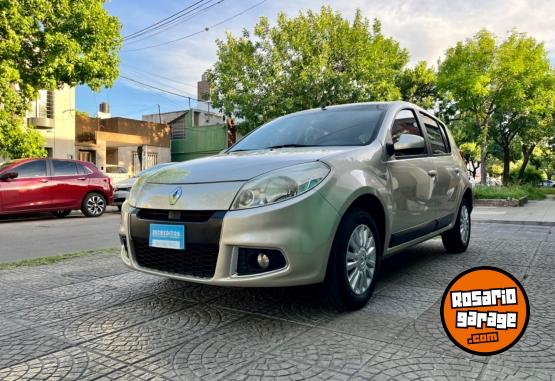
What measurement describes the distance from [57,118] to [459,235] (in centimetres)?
1984

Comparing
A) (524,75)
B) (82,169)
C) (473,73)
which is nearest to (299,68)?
(473,73)

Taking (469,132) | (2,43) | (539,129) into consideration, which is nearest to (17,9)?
(2,43)

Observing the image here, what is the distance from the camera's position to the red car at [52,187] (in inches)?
422

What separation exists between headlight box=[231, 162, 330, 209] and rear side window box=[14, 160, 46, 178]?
32.6 ft

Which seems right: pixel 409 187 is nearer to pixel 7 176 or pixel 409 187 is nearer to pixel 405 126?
pixel 405 126

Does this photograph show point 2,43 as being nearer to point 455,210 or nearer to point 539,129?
point 455,210

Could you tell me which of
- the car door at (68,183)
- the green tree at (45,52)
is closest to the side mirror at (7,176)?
the car door at (68,183)

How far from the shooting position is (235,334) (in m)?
2.81

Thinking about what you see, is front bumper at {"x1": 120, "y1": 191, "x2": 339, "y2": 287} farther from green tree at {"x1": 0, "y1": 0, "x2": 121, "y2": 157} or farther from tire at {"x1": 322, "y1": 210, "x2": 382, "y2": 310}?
green tree at {"x1": 0, "y1": 0, "x2": 121, "y2": 157}

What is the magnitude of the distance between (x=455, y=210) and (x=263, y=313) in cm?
300

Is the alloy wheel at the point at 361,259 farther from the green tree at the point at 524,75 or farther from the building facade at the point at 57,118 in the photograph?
the building facade at the point at 57,118

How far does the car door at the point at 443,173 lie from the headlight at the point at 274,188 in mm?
2117

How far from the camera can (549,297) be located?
141 inches

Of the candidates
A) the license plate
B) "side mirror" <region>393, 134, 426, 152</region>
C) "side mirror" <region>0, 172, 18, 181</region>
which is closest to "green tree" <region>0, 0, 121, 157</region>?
"side mirror" <region>0, 172, 18, 181</region>
